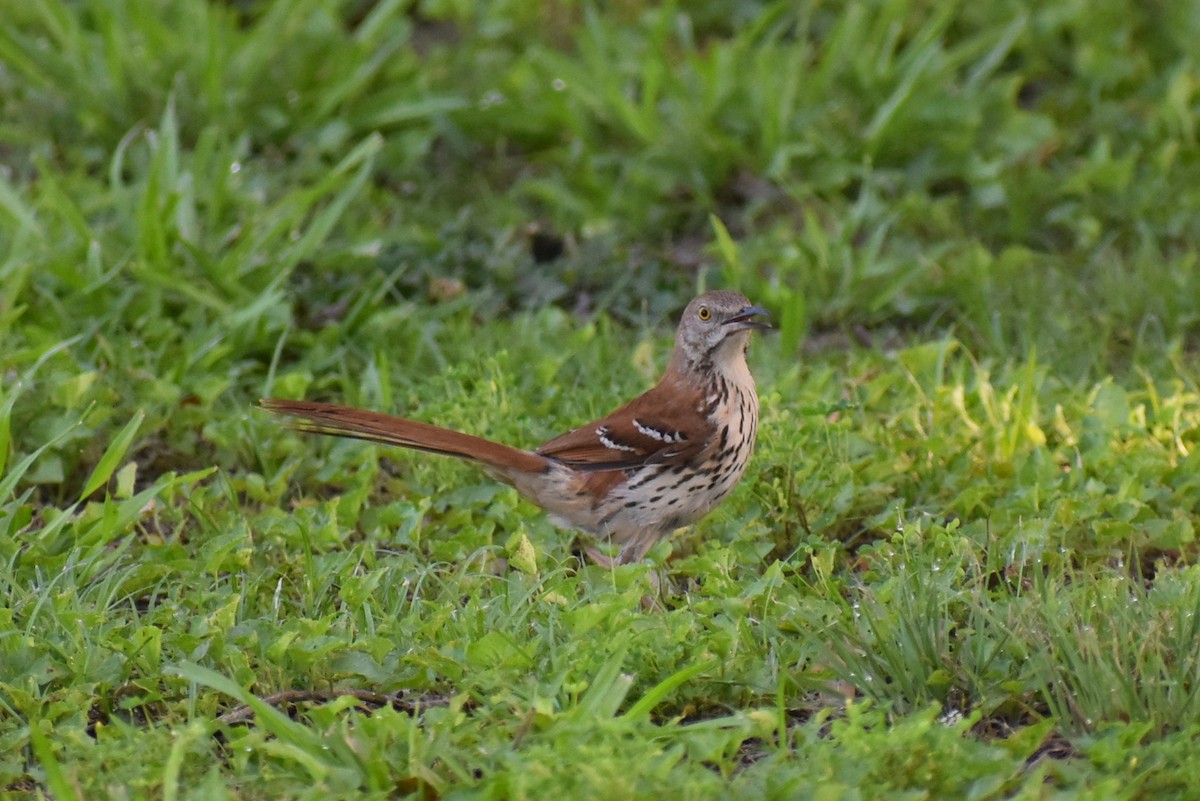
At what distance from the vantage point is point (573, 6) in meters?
7.74

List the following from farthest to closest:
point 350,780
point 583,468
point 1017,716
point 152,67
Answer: point 152,67 → point 583,468 → point 1017,716 → point 350,780

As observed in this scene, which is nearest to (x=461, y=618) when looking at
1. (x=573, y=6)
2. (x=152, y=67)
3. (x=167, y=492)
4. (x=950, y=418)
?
(x=167, y=492)

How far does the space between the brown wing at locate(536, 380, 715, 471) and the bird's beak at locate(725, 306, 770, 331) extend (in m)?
0.21

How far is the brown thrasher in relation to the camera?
426 cm

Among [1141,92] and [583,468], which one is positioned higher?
[1141,92]

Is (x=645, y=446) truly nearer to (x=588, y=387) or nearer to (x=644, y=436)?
(x=644, y=436)

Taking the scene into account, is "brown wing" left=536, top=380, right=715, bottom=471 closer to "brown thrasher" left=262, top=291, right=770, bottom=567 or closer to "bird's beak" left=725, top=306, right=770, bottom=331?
"brown thrasher" left=262, top=291, right=770, bottom=567

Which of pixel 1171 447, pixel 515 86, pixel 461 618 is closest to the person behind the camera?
pixel 461 618

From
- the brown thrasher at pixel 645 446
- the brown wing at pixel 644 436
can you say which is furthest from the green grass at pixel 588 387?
the brown wing at pixel 644 436

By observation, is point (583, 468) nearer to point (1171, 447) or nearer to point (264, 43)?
point (1171, 447)

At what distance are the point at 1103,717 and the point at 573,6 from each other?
17.3ft

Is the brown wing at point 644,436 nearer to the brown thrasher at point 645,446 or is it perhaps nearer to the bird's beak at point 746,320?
the brown thrasher at point 645,446

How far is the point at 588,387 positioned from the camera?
534cm

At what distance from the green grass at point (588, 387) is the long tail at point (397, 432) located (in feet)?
0.86
